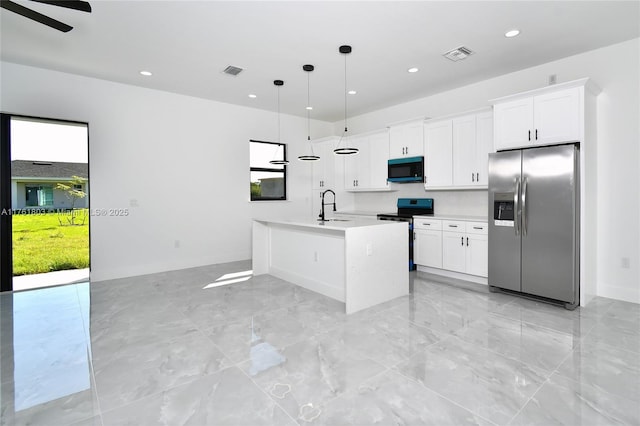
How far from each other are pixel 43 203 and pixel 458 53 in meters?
5.77

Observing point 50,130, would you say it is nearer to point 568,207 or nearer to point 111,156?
point 111,156

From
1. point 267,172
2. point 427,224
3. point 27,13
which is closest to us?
point 27,13

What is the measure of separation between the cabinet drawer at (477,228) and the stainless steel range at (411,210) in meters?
0.95

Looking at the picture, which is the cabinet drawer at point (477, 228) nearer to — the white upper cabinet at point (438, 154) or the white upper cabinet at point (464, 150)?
the white upper cabinet at point (464, 150)

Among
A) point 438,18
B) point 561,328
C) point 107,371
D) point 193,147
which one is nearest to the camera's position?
point 107,371

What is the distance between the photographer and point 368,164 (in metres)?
6.34

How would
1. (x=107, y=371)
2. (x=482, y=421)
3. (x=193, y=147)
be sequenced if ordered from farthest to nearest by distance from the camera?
(x=193, y=147)
(x=107, y=371)
(x=482, y=421)

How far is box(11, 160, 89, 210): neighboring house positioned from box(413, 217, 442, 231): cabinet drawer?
16.2 feet

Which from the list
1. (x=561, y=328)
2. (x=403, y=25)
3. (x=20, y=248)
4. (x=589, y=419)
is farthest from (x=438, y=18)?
(x=20, y=248)

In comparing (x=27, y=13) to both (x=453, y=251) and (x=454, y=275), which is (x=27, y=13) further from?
(x=454, y=275)

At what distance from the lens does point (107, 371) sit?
2.26m

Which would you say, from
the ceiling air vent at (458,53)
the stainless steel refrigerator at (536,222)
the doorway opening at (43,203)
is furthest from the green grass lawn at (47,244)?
the stainless steel refrigerator at (536,222)

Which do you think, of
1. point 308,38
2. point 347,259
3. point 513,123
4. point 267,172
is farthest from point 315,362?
point 267,172

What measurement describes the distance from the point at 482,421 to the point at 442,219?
3332mm
